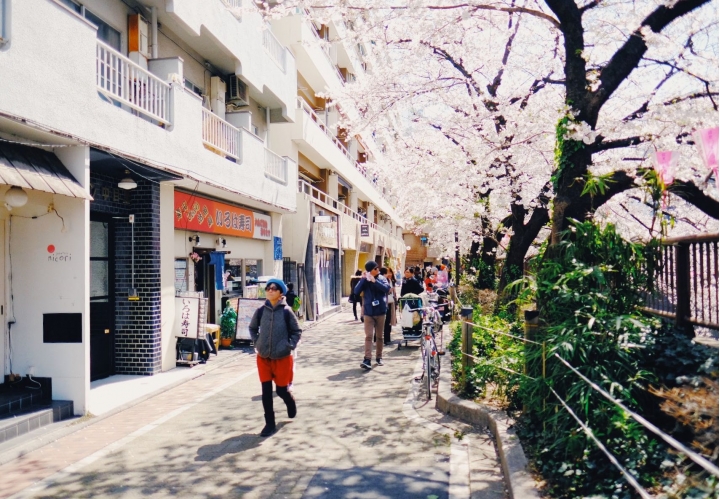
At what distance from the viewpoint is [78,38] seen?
7.14m

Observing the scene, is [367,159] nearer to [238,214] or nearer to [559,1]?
[238,214]

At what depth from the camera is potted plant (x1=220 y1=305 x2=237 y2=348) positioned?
13320 mm

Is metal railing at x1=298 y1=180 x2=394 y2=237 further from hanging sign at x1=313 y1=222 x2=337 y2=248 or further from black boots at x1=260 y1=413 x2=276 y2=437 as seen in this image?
black boots at x1=260 y1=413 x2=276 y2=437

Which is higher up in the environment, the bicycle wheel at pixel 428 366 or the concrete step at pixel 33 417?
the bicycle wheel at pixel 428 366

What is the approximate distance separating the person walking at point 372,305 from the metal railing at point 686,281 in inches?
209

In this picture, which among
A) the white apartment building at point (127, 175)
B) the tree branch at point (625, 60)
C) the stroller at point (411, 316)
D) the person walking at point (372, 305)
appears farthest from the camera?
the stroller at point (411, 316)

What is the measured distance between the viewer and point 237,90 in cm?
1385

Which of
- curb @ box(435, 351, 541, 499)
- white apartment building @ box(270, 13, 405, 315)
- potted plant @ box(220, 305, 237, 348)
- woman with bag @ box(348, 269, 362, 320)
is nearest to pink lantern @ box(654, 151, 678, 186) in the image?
curb @ box(435, 351, 541, 499)

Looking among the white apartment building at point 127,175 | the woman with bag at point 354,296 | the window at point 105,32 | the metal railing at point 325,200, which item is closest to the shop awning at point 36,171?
the white apartment building at point 127,175

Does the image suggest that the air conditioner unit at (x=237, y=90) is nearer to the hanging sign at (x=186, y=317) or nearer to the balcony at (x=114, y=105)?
the balcony at (x=114, y=105)

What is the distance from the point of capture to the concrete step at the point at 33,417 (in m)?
6.09

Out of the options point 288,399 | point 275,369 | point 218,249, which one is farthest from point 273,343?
point 218,249

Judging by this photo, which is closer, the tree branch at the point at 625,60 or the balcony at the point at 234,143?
the tree branch at the point at 625,60

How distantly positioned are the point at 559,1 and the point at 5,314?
321 inches
